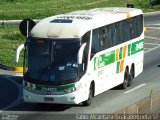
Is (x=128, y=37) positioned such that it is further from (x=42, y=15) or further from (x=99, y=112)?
(x=42, y=15)

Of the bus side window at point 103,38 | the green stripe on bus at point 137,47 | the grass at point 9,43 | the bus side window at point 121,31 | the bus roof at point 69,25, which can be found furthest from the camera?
the grass at point 9,43

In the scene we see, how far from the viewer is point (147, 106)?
17.9 meters

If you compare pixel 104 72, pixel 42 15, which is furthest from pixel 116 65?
pixel 42 15

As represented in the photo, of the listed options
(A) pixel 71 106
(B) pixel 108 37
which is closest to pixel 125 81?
(B) pixel 108 37

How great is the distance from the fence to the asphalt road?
10.5 feet

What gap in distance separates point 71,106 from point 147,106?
19.3 ft

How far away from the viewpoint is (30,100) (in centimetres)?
2222

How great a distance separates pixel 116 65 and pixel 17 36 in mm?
15660

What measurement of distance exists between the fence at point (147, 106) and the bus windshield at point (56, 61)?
4.01 meters

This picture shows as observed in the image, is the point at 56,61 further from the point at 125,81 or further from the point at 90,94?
the point at 125,81

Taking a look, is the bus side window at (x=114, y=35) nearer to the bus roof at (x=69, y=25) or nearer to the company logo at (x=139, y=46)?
the bus roof at (x=69, y=25)

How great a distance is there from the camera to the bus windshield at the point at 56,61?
21938 mm

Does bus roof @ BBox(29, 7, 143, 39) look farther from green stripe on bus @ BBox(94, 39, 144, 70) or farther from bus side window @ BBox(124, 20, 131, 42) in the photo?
bus side window @ BBox(124, 20, 131, 42)

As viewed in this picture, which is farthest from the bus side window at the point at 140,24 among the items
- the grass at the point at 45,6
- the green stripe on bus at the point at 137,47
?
the grass at the point at 45,6
